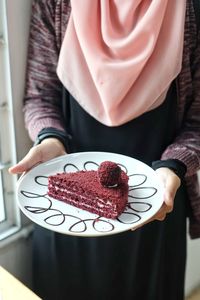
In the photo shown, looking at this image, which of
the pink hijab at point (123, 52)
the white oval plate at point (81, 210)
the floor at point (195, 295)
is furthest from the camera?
the floor at point (195, 295)

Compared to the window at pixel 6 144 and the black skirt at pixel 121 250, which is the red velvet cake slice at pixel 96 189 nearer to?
the black skirt at pixel 121 250

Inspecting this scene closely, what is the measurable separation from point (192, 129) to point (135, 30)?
0.76ft

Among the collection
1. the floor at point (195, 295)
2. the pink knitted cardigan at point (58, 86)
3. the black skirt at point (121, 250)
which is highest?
the pink knitted cardigan at point (58, 86)

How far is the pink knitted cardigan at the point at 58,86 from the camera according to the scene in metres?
0.95

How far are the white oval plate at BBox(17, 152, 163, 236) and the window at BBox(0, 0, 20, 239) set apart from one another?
0.18 m

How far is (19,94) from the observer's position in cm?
106

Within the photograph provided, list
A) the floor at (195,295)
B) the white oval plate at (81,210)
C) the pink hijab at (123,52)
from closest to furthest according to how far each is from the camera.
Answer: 1. the white oval plate at (81,210)
2. the pink hijab at (123,52)
3. the floor at (195,295)

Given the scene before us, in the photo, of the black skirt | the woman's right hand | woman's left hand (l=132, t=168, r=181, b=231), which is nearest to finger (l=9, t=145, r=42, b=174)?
the woman's right hand

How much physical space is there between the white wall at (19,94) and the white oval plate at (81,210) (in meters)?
0.18

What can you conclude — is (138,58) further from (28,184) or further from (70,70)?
(28,184)

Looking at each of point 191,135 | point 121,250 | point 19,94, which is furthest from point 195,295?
point 19,94

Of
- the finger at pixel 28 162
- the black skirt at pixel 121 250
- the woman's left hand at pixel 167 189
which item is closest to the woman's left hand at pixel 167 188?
the woman's left hand at pixel 167 189

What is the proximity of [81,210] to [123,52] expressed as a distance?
0.31 m

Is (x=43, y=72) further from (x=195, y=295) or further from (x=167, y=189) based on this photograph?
(x=195, y=295)
